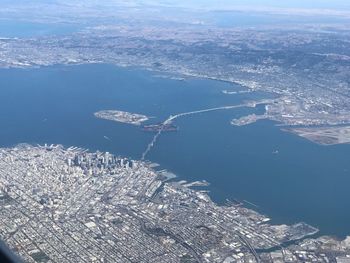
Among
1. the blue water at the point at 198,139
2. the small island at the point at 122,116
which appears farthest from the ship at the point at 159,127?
the small island at the point at 122,116

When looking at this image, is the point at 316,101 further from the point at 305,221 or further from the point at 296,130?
the point at 305,221

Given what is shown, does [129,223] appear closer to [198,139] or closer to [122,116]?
[198,139]

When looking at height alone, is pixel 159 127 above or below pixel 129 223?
below

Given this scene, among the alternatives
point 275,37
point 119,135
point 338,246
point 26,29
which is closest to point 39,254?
point 338,246

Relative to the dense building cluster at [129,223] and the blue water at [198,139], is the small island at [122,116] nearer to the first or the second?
the blue water at [198,139]

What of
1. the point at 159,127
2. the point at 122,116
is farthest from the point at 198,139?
the point at 122,116

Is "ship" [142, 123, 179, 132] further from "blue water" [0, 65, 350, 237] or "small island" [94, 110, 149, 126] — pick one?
"small island" [94, 110, 149, 126]

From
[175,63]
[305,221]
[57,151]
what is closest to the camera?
[305,221]
